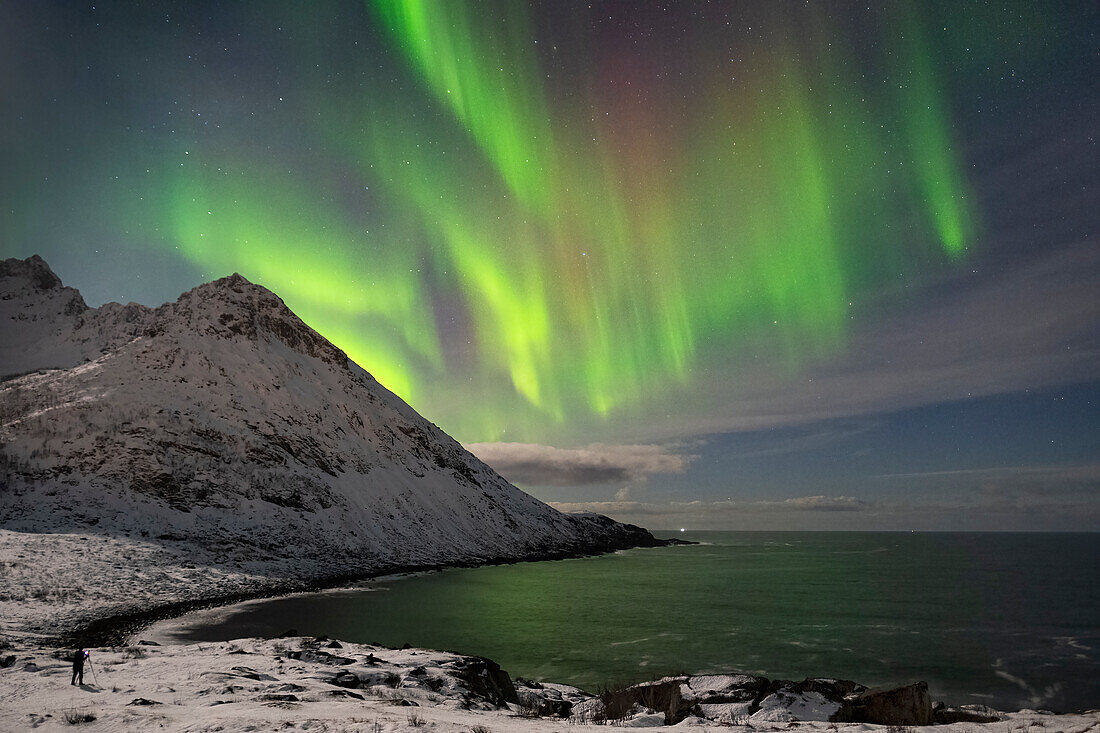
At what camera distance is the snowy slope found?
6059 centimetres

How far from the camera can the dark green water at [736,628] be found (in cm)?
2839

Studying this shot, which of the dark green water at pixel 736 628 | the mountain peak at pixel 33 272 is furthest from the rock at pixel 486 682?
the mountain peak at pixel 33 272

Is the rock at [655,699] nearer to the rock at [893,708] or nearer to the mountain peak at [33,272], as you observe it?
the rock at [893,708]

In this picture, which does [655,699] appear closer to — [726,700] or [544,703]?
[726,700]

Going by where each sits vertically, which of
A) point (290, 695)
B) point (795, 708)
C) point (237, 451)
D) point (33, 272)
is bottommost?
point (795, 708)

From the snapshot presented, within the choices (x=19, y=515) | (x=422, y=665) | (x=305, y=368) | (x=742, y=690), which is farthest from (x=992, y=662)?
(x=305, y=368)

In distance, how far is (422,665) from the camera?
1872cm

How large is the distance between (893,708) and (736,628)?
1025 inches

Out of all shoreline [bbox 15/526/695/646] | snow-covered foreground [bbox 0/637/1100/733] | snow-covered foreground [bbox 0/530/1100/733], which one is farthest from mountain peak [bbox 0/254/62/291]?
snow-covered foreground [bbox 0/637/1100/733]

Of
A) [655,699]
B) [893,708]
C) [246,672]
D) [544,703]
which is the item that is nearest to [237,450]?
[246,672]

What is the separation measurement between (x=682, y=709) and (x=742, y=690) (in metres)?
2.81

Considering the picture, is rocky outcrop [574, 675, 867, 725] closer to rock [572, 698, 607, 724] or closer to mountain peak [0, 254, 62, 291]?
rock [572, 698, 607, 724]

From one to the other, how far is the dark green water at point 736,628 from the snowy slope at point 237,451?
60.8ft

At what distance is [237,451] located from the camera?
258 feet
